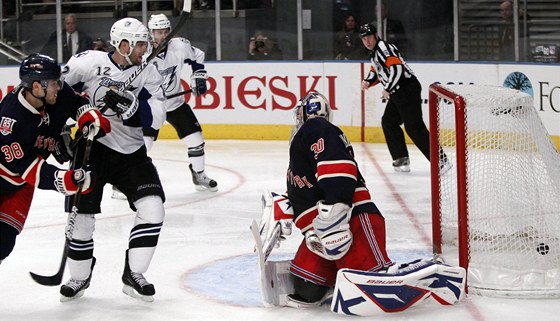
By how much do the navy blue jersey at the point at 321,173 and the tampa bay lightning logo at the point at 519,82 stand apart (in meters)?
4.44

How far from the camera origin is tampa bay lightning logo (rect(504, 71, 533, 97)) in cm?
823

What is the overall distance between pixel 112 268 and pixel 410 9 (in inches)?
216

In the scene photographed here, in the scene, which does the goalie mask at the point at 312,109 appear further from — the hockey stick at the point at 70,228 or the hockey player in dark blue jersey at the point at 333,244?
the hockey stick at the point at 70,228

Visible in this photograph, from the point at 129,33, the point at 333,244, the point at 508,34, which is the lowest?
the point at 333,244

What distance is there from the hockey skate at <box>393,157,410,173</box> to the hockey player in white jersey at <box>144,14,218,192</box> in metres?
1.35

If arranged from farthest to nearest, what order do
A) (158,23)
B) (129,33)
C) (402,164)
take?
1. (402,164)
2. (158,23)
3. (129,33)

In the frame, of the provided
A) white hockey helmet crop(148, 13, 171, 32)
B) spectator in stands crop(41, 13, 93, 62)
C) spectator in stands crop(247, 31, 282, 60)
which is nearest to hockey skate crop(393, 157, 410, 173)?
white hockey helmet crop(148, 13, 171, 32)

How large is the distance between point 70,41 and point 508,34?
3.96m

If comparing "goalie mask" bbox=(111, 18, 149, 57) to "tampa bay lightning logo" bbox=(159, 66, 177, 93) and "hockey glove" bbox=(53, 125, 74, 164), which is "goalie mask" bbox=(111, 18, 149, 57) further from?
"tampa bay lightning logo" bbox=(159, 66, 177, 93)

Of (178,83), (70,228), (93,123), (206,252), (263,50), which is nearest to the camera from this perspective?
(93,123)

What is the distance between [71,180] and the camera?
3812 mm

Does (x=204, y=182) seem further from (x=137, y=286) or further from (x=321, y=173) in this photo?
(x=321, y=173)

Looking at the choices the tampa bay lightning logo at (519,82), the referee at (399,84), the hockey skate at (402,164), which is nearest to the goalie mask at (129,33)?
the referee at (399,84)

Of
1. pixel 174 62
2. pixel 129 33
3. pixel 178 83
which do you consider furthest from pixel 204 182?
pixel 129 33
